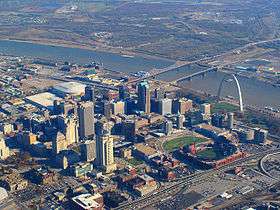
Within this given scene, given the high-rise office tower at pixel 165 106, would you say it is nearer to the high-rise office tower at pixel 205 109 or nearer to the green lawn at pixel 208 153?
the high-rise office tower at pixel 205 109

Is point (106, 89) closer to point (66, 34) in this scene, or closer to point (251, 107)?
point (251, 107)

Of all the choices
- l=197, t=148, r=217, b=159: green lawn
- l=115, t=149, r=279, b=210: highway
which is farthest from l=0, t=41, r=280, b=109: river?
l=115, t=149, r=279, b=210: highway

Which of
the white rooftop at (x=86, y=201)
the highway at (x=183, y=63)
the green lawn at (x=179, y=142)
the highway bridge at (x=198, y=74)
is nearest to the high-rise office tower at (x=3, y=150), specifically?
the white rooftop at (x=86, y=201)

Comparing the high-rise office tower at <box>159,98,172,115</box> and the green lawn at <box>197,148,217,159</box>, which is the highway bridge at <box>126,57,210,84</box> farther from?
the green lawn at <box>197,148,217,159</box>

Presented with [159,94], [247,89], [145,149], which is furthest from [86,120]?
[247,89]

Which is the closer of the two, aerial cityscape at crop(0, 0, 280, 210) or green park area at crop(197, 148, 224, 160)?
aerial cityscape at crop(0, 0, 280, 210)

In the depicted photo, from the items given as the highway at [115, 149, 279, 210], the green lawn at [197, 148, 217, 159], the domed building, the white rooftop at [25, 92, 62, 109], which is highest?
the white rooftop at [25, 92, 62, 109]

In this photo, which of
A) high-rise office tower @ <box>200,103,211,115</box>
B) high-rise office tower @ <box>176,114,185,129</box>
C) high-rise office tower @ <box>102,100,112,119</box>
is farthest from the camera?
high-rise office tower @ <box>200,103,211,115</box>
